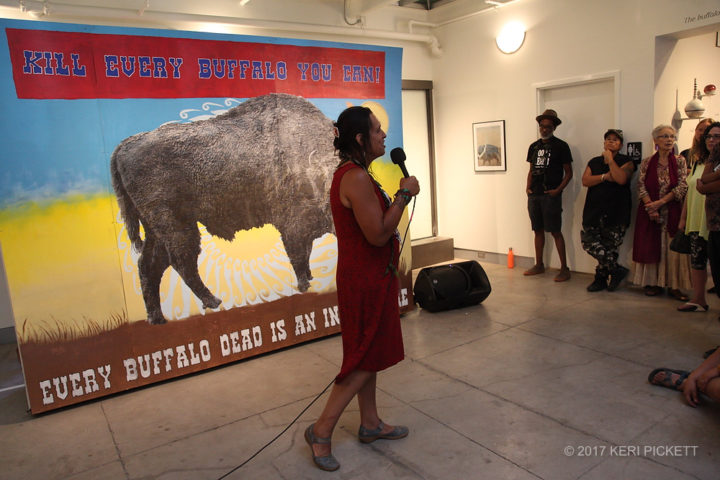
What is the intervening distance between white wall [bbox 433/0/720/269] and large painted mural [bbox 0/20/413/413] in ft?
8.75

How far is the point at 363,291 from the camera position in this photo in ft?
8.21

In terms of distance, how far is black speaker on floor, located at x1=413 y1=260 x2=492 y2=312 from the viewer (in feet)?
16.2

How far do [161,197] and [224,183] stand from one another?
1.51 ft

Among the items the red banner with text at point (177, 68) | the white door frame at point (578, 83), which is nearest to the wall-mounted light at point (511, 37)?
the white door frame at point (578, 83)

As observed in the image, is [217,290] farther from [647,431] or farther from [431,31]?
[431,31]

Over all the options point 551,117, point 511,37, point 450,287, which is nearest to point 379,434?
point 450,287

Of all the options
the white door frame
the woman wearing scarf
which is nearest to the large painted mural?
the white door frame

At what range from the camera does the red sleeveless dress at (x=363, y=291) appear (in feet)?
8.16

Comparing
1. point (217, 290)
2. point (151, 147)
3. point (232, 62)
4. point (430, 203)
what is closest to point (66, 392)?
point (217, 290)

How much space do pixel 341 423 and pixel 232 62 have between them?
266 cm

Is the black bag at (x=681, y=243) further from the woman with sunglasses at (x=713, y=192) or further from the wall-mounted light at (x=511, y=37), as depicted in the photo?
the wall-mounted light at (x=511, y=37)

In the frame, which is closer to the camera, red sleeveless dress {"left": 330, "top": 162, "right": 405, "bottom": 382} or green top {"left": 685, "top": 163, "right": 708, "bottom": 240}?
red sleeveless dress {"left": 330, "top": 162, "right": 405, "bottom": 382}

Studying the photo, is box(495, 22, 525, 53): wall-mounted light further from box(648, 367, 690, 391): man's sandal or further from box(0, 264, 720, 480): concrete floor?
box(648, 367, 690, 391): man's sandal

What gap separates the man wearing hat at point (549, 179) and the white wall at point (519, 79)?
0.25 metres
